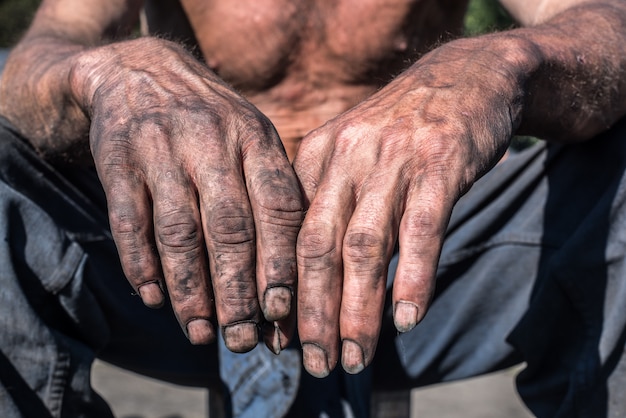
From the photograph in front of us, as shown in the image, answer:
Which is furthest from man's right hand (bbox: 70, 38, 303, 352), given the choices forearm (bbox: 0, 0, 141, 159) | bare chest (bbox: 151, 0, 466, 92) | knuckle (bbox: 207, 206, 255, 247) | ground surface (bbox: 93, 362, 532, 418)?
ground surface (bbox: 93, 362, 532, 418)

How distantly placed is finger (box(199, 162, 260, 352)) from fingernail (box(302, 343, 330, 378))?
0.18 feet

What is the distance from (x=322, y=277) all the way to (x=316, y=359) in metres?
0.08

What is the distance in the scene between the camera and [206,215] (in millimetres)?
846

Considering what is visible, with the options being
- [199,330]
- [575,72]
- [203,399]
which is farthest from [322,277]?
[203,399]

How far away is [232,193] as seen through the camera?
847mm

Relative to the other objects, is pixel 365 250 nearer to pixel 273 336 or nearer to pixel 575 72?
pixel 273 336

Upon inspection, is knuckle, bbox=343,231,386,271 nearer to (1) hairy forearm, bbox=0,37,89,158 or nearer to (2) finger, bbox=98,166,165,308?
(2) finger, bbox=98,166,165,308

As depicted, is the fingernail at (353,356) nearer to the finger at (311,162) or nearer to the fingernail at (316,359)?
the fingernail at (316,359)

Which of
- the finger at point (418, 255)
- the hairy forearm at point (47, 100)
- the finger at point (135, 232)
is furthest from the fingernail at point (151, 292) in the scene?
the hairy forearm at point (47, 100)

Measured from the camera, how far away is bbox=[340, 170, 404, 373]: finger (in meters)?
0.82

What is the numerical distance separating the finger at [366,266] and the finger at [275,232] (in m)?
0.06

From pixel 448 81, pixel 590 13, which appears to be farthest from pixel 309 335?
pixel 590 13

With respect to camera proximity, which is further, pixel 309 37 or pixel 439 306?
pixel 309 37

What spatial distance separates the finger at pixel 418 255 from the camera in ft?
2.70
